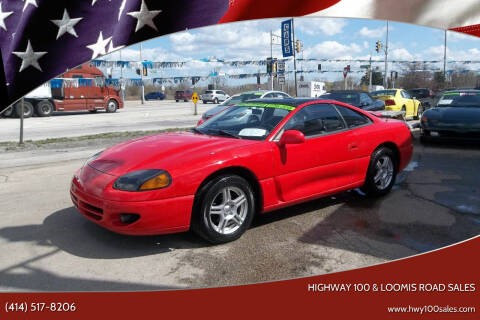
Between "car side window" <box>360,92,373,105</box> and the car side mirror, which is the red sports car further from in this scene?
"car side window" <box>360,92,373,105</box>

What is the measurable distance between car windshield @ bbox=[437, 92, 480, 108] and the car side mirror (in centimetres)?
753

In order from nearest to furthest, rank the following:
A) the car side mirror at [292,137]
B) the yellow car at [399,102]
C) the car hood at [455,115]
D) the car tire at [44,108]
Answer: the car side mirror at [292,137], the car hood at [455,115], the yellow car at [399,102], the car tire at [44,108]

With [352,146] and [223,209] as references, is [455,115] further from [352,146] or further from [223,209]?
[223,209]

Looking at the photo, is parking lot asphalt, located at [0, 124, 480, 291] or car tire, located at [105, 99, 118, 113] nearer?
parking lot asphalt, located at [0, 124, 480, 291]

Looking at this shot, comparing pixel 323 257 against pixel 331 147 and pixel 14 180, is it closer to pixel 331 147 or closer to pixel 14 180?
pixel 331 147

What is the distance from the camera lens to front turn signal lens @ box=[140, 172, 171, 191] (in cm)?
372

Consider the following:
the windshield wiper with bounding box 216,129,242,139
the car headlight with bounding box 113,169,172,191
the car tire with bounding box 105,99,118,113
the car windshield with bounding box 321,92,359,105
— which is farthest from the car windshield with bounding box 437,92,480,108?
the car tire with bounding box 105,99,118,113

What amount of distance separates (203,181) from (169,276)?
3.05ft

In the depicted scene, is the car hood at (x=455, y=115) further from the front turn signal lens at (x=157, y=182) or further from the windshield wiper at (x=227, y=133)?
the front turn signal lens at (x=157, y=182)

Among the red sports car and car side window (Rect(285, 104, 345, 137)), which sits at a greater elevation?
car side window (Rect(285, 104, 345, 137))

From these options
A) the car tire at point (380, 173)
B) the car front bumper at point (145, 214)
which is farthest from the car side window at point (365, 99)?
the car front bumper at point (145, 214)

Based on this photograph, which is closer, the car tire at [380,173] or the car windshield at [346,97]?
the car tire at [380,173]

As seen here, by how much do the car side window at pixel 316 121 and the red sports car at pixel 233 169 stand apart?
1 cm

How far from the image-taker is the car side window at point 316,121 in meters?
4.78
